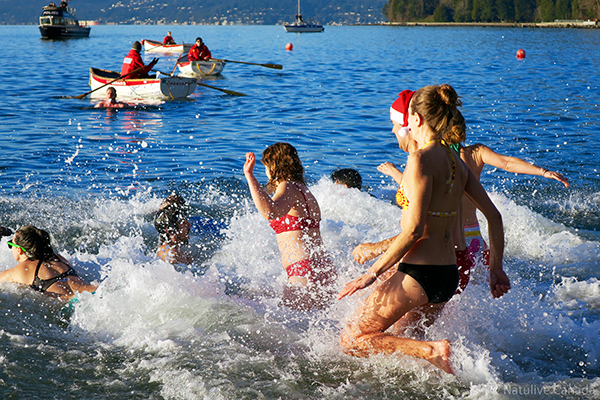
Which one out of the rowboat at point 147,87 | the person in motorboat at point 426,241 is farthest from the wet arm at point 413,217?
the rowboat at point 147,87

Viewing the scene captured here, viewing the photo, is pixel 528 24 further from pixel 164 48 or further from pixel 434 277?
pixel 434 277

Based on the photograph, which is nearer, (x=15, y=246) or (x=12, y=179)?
(x=15, y=246)

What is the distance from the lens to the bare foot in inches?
140

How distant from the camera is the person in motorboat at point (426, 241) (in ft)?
10.8

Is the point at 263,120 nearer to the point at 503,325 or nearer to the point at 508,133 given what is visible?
the point at 508,133

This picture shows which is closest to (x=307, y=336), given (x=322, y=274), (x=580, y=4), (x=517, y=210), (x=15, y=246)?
(x=322, y=274)

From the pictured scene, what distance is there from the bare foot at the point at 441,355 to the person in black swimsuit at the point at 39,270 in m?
3.50

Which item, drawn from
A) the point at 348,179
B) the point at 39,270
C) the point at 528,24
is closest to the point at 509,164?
the point at 348,179

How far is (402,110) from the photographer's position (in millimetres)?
3871

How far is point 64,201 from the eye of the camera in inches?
342

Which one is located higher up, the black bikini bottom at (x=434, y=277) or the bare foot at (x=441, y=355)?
the black bikini bottom at (x=434, y=277)

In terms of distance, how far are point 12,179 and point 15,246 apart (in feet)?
16.4

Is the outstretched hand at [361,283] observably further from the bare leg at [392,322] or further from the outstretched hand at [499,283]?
the outstretched hand at [499,283]

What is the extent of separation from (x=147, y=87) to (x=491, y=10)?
347 ft
